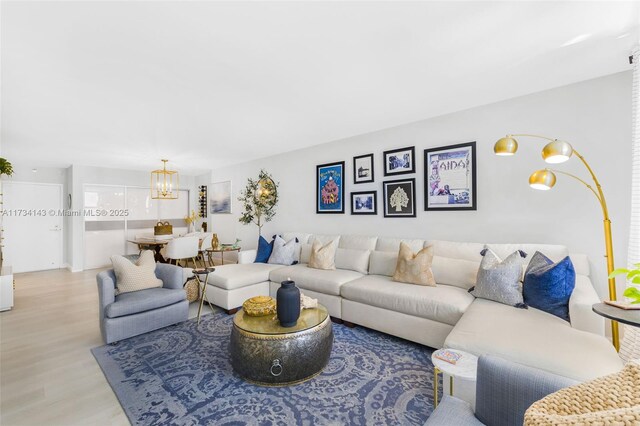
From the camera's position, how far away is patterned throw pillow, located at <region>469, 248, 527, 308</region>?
7.73ft

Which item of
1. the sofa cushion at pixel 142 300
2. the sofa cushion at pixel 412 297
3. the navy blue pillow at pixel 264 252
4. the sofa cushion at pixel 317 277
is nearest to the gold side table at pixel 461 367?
the sofa cushion at pixel 412 297

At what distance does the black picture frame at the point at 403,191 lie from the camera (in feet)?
12.0

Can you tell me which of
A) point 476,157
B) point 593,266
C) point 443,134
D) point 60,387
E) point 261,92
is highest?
point 261,92

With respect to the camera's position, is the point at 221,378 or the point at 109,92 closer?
the point at 221,378

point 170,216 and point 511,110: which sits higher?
point 511,110

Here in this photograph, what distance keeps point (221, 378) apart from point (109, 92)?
278cm

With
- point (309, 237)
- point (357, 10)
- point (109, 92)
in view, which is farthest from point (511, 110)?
point (109, 92)

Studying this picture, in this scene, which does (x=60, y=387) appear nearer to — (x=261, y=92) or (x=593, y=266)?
(x=261, y=92)

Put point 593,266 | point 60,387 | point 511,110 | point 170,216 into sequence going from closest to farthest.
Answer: point 60,387, point 593,266, point 511,110, point 170,216

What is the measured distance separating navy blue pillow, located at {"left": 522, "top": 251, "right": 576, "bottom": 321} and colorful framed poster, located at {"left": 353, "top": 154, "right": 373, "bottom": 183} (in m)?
2.35

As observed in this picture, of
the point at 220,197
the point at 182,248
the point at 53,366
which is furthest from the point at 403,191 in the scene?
the point at 220,197

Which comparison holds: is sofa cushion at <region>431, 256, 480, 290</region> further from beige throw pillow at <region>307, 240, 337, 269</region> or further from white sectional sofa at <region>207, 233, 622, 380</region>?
beige throw pillow at <region>307, 240, 337, 269</region>

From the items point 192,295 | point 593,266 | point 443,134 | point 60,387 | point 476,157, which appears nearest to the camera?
point 60,387

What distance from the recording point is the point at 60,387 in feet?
6.84
